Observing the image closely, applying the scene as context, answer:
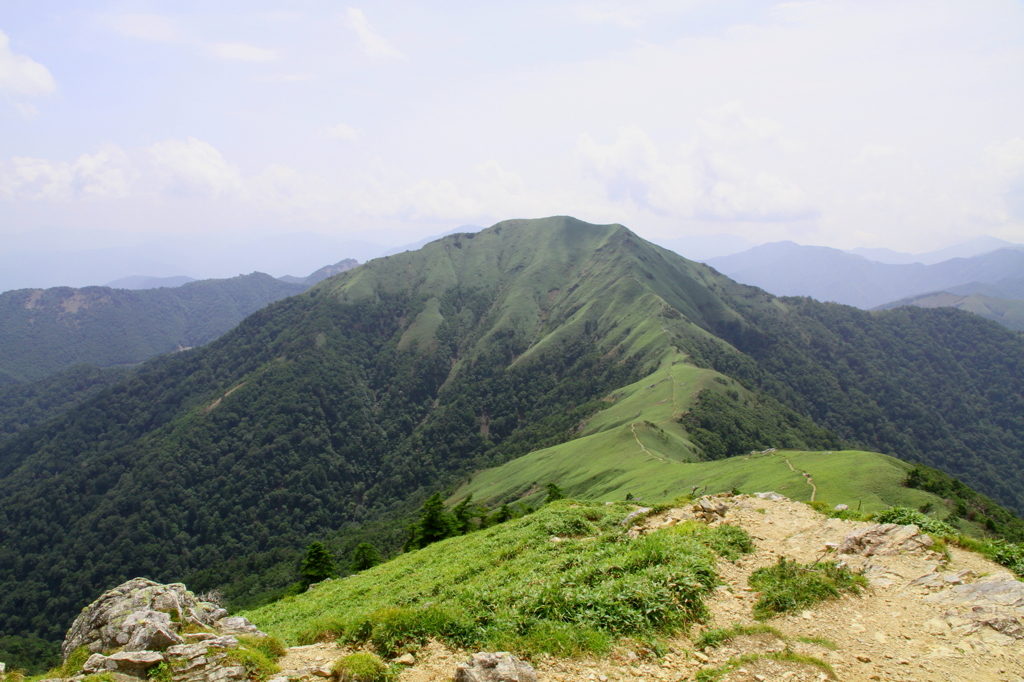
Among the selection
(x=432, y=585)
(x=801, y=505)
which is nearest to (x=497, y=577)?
(x=432, y=585)

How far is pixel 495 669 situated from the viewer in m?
13.1

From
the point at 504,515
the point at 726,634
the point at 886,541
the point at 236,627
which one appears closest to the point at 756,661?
the point at 726,634

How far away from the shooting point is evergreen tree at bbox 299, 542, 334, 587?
47938 mm

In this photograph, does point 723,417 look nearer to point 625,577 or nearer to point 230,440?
point 625,577

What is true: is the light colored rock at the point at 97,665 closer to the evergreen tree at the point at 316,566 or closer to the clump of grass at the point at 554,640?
the clump of grass at the point at 554,640

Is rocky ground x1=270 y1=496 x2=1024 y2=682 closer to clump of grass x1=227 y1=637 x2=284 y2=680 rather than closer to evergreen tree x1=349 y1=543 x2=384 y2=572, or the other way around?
clump of grass x1=227 y1=637 x2=284 y2=680

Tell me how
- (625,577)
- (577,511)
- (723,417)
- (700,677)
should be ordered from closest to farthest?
(700,677) → (625,577) → (577,511) → (723,417)

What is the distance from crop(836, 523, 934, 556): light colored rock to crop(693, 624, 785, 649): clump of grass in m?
6.94

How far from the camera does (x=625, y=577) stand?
1769cm

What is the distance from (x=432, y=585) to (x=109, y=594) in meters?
12.7

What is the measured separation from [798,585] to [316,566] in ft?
146

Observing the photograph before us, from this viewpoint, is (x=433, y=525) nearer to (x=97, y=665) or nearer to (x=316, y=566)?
(x=316, y=566)

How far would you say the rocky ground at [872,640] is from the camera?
12.8 m

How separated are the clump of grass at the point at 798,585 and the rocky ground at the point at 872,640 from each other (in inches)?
11.7
